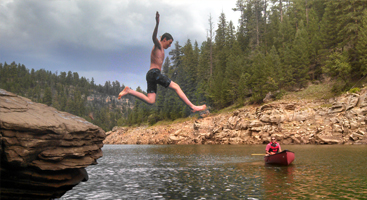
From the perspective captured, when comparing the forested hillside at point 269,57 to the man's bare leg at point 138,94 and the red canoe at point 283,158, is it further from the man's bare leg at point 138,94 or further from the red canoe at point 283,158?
the man's bare leg at point 138,94

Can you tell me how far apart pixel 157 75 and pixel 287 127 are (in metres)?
28.7

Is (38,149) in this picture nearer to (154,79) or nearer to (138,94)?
(138,94)

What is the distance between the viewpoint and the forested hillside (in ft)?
128

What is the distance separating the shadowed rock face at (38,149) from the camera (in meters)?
6.55

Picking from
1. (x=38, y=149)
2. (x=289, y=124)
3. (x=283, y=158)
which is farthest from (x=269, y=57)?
(x=38, y=149)

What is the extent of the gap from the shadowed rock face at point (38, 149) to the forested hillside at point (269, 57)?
37652mm

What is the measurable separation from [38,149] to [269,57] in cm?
4526

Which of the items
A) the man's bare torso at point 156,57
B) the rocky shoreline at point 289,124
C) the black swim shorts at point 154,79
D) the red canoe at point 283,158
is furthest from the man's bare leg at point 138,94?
the rocky shoreline at point 289,124

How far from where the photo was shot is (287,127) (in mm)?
36094

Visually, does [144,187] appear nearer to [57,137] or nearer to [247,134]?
[57,137]

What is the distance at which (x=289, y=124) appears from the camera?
36312 millimetres

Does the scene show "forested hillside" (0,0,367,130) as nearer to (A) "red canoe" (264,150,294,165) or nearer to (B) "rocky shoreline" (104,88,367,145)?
(B) "rocky shoreline" (104,88,367,145)

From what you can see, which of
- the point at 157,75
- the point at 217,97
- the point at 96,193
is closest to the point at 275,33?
the point at 217,97

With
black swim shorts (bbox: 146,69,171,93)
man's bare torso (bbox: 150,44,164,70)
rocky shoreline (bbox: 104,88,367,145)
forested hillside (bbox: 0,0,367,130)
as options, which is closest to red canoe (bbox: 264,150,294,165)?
black swim shorts (bbox: 146,69,171,93)
